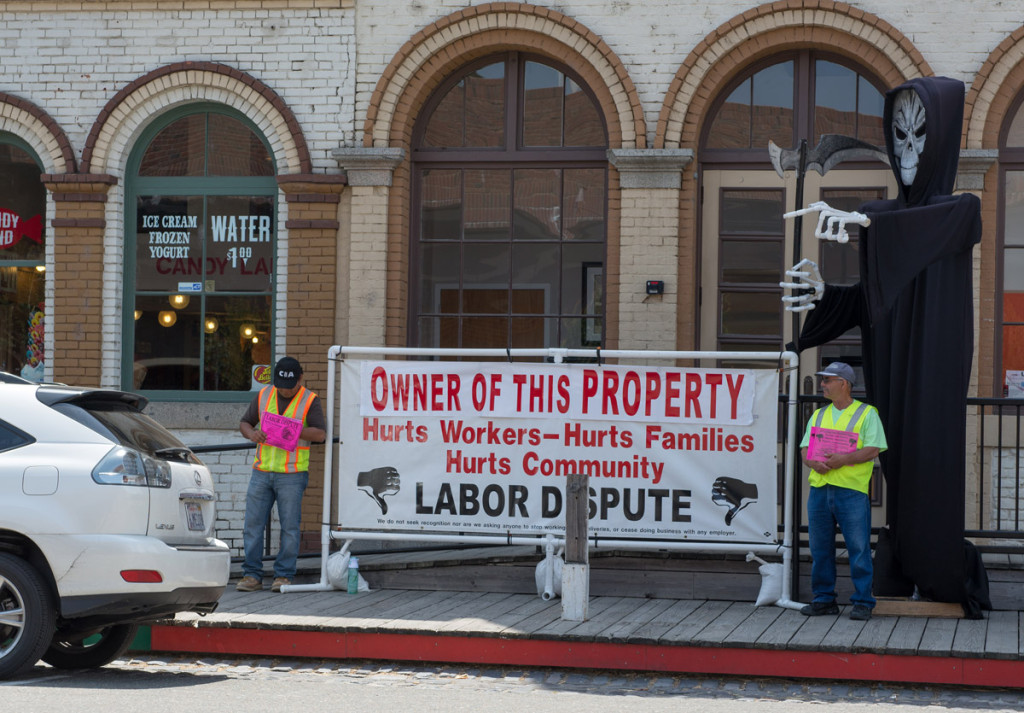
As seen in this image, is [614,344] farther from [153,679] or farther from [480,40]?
[153,679]

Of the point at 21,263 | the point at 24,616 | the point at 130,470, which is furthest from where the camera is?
the point at 21,263

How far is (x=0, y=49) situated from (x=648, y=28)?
619 centimetres

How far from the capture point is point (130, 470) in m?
7.30

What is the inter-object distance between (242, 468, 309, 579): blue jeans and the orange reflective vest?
0.17 ft

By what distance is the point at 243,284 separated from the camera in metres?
12.8

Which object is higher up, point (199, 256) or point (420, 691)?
point (199, 256)

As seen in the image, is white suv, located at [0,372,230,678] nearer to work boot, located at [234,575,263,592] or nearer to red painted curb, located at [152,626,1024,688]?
red painted curb, located at [152,626,1024,688]

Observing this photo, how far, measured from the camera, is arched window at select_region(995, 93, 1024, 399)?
38.2 feet

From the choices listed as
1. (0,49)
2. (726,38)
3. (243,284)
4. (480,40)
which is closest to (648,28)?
(726,38)

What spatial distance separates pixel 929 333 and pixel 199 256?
7.10 metres

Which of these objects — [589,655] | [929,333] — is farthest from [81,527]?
[929,333]

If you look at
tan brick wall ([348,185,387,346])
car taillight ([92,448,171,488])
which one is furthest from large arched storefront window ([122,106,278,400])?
car taillight ([92,448,171,488])

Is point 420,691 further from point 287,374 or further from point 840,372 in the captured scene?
point 840,372

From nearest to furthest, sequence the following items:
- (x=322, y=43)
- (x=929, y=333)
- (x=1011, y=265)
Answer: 1. (x=929, y=333)
2. (x=1011, y=265)
3. (x=322, y=43)
